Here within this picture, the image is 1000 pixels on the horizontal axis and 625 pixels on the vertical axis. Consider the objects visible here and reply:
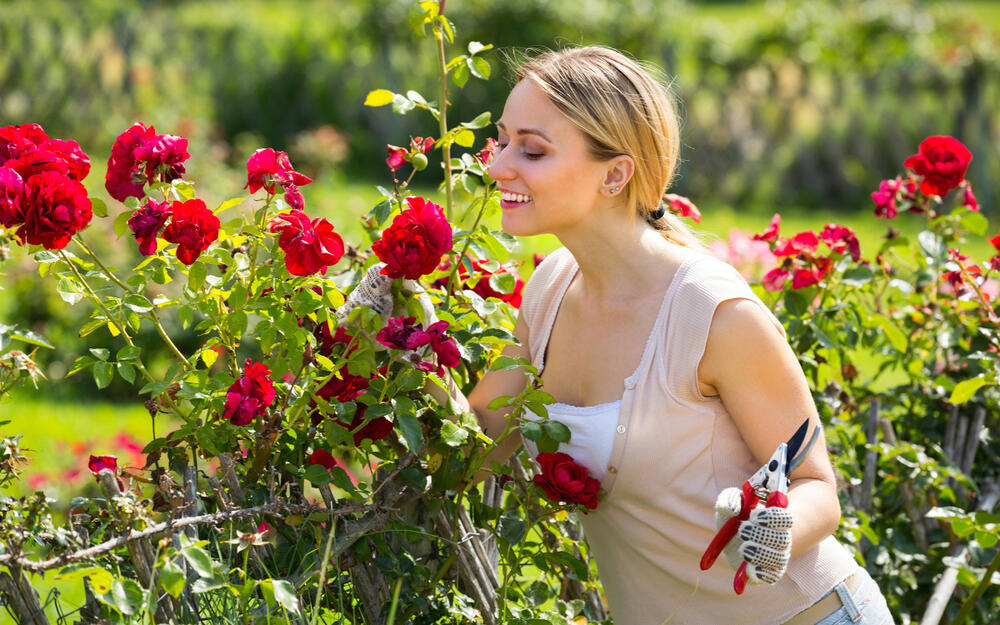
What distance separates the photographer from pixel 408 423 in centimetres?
175

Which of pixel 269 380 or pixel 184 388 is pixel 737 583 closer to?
pixel 269 380

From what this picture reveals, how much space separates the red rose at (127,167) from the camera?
1.76 metres

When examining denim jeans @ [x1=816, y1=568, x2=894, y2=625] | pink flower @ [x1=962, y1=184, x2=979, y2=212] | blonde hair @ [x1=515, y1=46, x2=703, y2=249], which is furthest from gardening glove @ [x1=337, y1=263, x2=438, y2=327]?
pink flower @ [x1=962, y1=184, x2=979, y2=212]

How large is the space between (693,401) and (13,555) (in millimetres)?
1166

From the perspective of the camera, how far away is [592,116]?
202 cm

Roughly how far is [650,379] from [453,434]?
0.43m

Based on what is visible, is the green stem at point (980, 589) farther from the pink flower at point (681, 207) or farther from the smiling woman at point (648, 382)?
the pink flower at point (681, 207)

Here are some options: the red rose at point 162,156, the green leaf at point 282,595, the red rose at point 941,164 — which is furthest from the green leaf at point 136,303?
the red rose at point 941,164

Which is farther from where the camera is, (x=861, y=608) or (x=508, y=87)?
(x=508, y=87)

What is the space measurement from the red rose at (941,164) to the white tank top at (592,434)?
114 centimetres

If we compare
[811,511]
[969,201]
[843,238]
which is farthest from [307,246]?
[969,201]

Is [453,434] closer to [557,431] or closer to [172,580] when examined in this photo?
[557,431]

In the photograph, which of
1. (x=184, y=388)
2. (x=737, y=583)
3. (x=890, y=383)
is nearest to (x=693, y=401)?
(x=737, y=583)

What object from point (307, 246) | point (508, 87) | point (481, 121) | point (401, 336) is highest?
point (481, 121)
